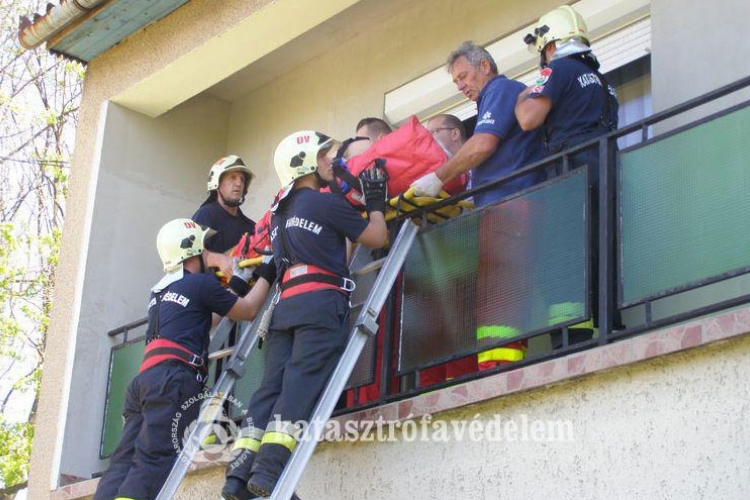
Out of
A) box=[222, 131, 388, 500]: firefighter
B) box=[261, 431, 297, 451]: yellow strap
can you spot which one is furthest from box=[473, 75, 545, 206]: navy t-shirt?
box=[261, 431, 297, 451]: yellow strap

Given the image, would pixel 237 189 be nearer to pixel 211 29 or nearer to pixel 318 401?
pixel 211 29

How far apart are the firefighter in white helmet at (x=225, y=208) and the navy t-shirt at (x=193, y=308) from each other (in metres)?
1.16

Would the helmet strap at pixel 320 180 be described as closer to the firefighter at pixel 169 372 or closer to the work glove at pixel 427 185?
the work glove at pixel 427 185

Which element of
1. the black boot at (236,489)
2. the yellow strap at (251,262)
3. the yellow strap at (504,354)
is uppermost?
the yellow strap at (251,262)

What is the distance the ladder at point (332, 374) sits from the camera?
5.67 meters

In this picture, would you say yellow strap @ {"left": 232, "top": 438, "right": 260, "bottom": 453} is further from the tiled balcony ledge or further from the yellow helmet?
the yellow helmet

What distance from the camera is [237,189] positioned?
8711 millimetres

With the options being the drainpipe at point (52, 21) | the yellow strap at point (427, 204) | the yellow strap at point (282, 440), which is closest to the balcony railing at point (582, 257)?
the yellow strap at point (427, 204)

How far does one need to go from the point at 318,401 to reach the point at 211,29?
4002 millimetres

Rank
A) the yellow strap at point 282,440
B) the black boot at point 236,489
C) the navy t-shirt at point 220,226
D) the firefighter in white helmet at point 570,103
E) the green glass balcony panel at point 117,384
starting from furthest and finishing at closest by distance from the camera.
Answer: the green glass balcony panel at point 117,384 → the navy t-shirt at point 220,226 → the firefighter in white helmet at point 570,103 → the black boot at point 236,489 → the yellow strap at point 282,440

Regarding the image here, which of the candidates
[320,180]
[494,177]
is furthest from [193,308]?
[494,177]

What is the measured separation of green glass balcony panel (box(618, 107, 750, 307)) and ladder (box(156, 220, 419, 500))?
4.21ft

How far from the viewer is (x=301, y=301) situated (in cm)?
613

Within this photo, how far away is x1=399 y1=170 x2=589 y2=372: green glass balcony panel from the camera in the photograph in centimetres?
591
